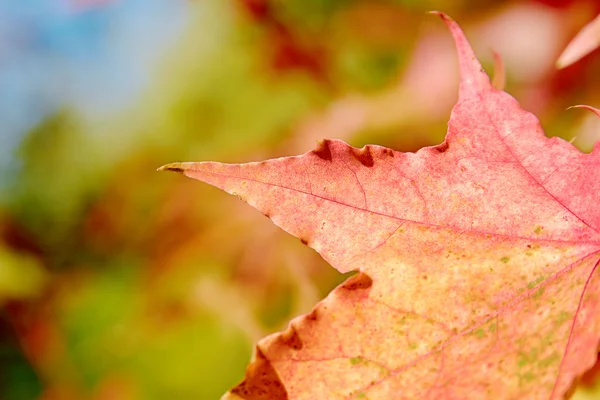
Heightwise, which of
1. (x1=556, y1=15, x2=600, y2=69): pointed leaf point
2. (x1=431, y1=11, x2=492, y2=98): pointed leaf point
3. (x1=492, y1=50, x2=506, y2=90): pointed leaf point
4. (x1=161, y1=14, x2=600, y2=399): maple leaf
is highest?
(x1=431, y1=11, x2=492, y2=98): pointed leaf point

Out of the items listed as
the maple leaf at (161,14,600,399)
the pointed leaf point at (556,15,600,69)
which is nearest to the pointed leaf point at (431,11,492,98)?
the maple leaf at (161,14,600,399)

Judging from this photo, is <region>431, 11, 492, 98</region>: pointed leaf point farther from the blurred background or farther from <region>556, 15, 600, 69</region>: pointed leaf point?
the blurred background

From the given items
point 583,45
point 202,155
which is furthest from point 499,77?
point 202,155

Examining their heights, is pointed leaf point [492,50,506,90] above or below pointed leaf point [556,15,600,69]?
above

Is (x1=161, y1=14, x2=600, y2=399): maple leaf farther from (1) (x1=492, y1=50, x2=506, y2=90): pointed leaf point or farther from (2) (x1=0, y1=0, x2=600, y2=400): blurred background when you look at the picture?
(2) (x1=0, y1=0, x2=600, y2=400): blurred background

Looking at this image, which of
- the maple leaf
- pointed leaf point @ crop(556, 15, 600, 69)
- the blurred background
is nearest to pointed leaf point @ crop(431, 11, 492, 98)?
the maple leaf

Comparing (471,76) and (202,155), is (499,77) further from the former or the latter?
(202,155)

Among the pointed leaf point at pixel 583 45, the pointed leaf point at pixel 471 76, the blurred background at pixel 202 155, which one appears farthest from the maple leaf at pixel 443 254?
the blurred background at pixel 202 155

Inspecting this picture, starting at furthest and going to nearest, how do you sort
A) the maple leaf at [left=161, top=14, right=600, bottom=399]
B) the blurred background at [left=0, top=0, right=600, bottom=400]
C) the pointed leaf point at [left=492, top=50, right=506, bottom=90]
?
the blurred background at [left=0, top=0, right=600, bottom=400] < the pointed leaf point at [left=492, top=50, right=506, bottom=90] < the maple leaf at [left=161, top=14, right=600, bottom=399]

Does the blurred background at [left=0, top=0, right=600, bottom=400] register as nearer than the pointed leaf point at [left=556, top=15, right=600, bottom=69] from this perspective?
No

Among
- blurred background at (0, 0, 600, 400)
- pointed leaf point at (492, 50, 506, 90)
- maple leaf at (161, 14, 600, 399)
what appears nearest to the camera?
maple leaf at (161, 14, 600, 399)

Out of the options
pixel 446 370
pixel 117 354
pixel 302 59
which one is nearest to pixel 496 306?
pixel 446 370
